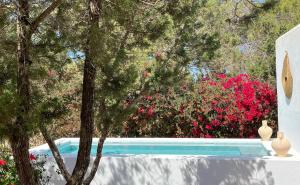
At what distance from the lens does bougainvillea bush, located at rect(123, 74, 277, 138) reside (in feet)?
36.2

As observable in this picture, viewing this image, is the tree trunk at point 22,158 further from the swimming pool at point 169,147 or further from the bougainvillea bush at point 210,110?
the bougainvillea bush at point 210,110

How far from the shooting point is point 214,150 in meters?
9.89

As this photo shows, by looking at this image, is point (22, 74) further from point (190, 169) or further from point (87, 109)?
point (190, 169)

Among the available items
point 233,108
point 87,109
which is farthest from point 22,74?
point 233,108

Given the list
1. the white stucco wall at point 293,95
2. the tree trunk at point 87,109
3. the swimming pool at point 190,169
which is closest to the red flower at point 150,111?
the white stucco wall at point 293,95

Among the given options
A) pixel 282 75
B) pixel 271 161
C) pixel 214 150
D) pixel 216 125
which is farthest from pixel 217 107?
pixel 271 161

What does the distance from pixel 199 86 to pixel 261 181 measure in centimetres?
470

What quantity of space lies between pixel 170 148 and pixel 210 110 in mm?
1640

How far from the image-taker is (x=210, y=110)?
11.1 m

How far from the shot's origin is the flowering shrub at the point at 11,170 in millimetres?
6395

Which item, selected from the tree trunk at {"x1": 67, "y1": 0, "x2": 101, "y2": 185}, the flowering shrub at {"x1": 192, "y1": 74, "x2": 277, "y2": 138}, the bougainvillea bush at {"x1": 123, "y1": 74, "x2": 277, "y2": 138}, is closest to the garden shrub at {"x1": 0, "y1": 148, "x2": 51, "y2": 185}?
the tree trunk at {"x1": 67, "y1": 0, "x2": 101, "y2": 185}

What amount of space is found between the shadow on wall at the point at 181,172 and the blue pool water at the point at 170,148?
2.10m

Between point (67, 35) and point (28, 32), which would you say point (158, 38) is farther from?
point (28, 32)

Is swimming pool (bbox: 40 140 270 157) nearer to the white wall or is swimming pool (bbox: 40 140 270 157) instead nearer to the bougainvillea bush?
the bougainvillea bush
